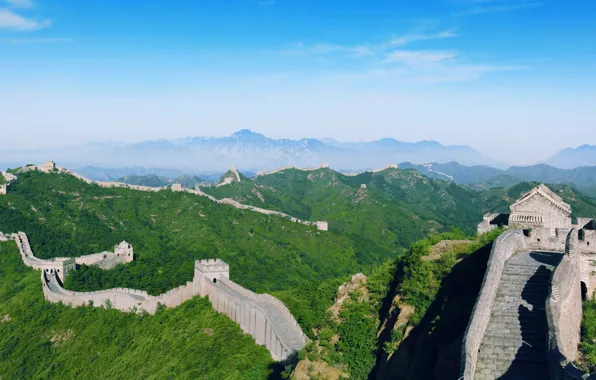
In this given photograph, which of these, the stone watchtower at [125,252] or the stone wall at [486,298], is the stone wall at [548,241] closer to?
the stone wall at [486,298]

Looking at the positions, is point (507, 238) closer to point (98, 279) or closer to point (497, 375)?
point (497, 375)

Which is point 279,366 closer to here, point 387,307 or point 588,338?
point 387,307

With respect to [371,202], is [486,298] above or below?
above

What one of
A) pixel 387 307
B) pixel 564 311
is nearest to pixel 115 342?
pixel 387 307

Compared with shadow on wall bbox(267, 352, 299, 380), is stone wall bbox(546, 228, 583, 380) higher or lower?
higher

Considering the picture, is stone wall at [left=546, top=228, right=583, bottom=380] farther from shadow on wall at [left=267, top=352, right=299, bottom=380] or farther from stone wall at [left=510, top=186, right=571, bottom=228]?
shadow on wall at [left=267, top=352, right=299, bottom=380]

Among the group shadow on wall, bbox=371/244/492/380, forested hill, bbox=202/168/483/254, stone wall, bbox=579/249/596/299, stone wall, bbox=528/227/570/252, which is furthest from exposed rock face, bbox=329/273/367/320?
forested hill, bbox=202/168/483/254

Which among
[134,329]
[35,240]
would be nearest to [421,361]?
[134,329]
